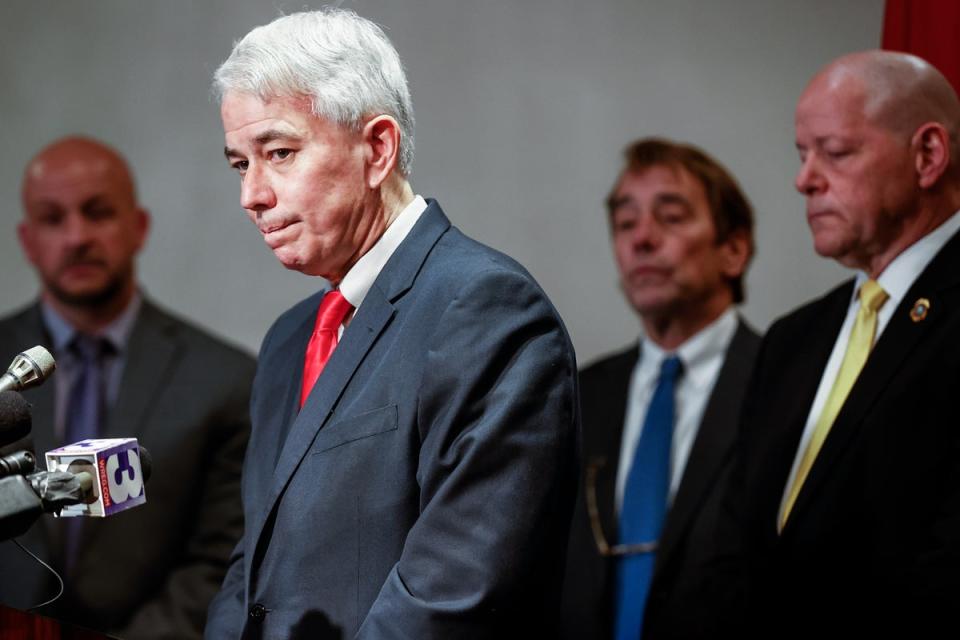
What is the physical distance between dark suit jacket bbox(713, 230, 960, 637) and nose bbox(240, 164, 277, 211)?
1167 millimetres

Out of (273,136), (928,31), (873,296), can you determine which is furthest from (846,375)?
(273,136)

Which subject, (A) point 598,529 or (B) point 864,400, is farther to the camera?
(A) point 598,529

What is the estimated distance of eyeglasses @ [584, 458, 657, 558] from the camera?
9.77 feet

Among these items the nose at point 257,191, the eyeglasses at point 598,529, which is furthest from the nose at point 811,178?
the nose at point 257,191

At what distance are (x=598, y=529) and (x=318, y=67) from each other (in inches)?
66.4

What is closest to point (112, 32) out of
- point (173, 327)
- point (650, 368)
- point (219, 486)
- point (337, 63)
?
point (173, 327)

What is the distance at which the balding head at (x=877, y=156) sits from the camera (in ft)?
7.99

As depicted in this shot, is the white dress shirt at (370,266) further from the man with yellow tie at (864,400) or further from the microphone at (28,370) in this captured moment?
the man with yellow tie at (864,400)

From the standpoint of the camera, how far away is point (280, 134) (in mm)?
1662

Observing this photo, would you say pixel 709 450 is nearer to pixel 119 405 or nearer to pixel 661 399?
pixel 661 399

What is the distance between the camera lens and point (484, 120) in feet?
10.8

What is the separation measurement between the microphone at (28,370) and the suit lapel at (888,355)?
1473 millimetres

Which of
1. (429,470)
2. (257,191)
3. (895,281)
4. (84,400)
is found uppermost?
(257,191)

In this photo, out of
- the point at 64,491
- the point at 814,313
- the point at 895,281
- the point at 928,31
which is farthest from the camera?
the point at 928,31
